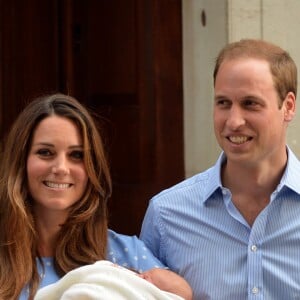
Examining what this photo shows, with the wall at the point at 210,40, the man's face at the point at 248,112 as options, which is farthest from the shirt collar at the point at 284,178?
the wall at the point at 210,40

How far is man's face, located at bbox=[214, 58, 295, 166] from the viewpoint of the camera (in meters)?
2.71

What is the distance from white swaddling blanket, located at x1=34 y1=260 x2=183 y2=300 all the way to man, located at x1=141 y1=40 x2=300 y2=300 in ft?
0.86

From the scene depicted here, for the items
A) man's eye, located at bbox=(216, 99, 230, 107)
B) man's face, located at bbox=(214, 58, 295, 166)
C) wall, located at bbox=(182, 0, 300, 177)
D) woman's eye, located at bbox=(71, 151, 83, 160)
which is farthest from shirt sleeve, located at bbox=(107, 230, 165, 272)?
wall, located at bbox=(182, 0, 300, 177)

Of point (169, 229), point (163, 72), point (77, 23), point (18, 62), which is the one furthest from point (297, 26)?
point (169, 229)

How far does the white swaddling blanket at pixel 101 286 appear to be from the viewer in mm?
2469

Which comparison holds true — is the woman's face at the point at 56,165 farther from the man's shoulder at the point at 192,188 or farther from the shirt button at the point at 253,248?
the shirt button at the point at 253,248

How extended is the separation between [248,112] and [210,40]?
6.78ft

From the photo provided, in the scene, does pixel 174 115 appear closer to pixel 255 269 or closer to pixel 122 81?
pixel 122 81

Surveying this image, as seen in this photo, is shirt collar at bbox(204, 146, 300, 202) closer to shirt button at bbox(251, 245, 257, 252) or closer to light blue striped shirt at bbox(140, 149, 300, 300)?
light blue striped shirt at bbox(140, 149, 300, 300)

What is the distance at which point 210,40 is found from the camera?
4.72 meters

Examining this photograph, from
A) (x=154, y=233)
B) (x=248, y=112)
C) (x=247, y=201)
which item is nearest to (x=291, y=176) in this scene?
(x=247, y=201)

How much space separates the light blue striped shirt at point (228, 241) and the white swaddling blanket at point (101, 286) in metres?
0.24

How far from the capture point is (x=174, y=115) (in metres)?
4.95

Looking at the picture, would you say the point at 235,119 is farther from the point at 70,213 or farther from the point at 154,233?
the point at 70,213
